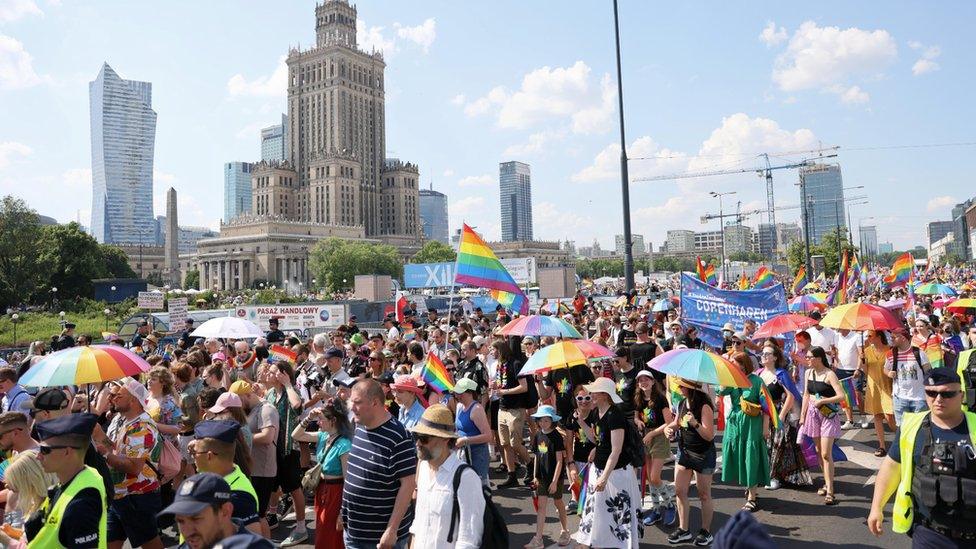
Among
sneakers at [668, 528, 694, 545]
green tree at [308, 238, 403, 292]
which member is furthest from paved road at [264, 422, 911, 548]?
green tree at [308, 238, 403, 292]

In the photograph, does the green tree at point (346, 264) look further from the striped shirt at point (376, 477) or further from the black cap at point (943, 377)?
the black cap at point (943, 377)

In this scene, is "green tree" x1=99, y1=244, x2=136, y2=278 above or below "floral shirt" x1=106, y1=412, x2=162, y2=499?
above

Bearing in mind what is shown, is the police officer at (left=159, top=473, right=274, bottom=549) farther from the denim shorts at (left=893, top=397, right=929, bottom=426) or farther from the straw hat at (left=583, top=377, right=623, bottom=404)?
the denim shorts at (left=893, top=397, right=929, bottom=426)

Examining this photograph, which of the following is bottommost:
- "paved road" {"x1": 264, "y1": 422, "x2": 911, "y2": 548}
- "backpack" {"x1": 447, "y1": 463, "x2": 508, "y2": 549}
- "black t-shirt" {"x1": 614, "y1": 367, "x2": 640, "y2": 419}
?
"paved road" {"x1": 264, "y1": 422, "x2": 911, "y2": 548}

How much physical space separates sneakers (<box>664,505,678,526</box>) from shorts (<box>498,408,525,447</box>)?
2298mm

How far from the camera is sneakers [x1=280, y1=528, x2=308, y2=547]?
721 centimetres

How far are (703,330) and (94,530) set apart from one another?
12538mm

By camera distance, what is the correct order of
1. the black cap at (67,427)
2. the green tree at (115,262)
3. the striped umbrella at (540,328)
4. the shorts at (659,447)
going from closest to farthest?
the black cap at (67,427) → the shorts at (659,447) → the striped umbrella at (540,328) → the green tree at (115,262)

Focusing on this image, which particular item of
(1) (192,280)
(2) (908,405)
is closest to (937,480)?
(2) (908,405)

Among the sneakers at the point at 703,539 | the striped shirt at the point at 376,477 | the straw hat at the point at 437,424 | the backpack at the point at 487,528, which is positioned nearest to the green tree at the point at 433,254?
the sneakers at the point at 703,539

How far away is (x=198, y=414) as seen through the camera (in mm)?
6773

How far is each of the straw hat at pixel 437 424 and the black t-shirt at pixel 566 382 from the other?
4.31 metres

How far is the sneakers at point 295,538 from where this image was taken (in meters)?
7.21

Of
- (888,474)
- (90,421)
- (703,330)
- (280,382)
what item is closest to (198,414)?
(280,382)
